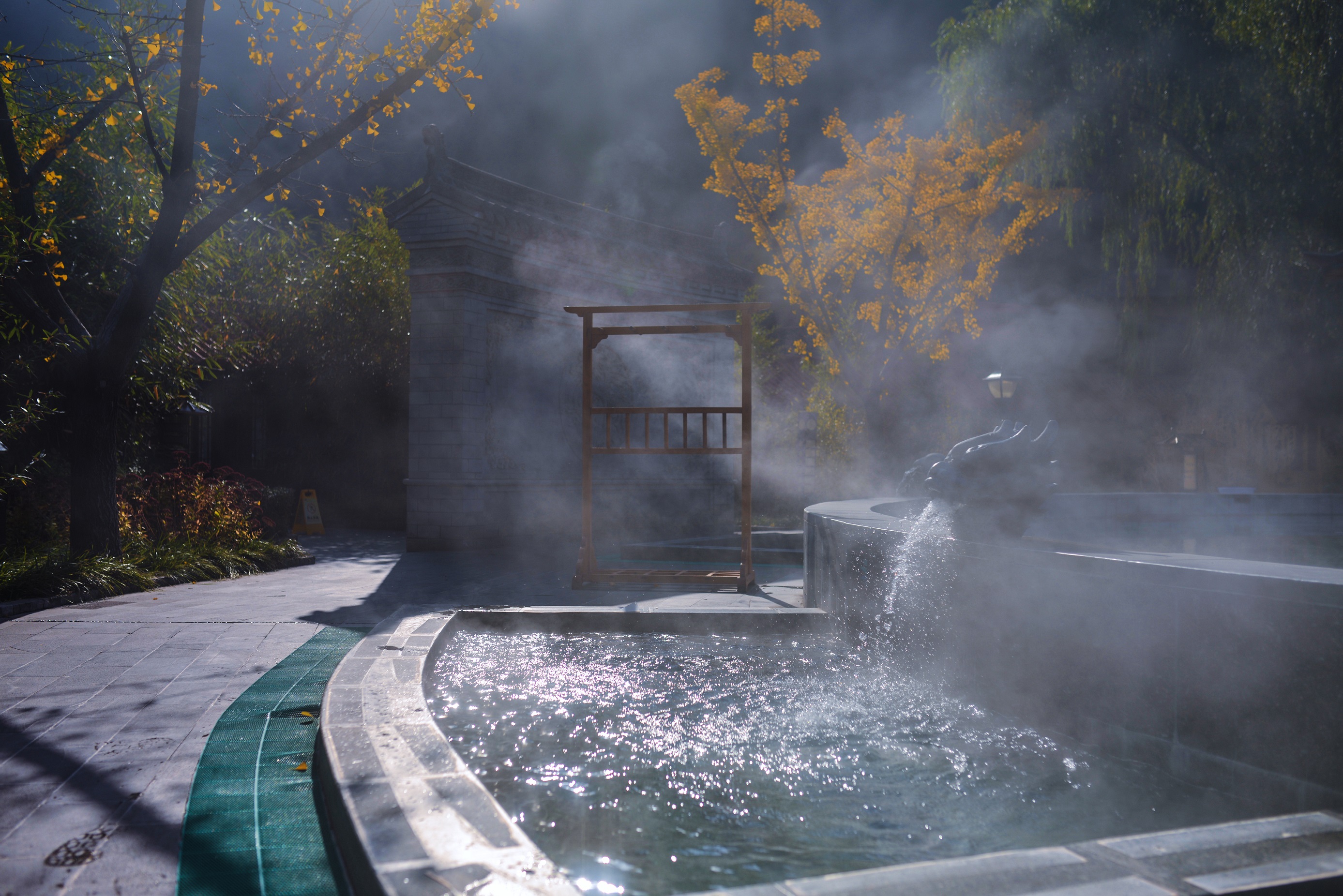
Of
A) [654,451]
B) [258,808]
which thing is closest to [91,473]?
[654,451]

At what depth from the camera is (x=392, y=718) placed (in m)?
2.77

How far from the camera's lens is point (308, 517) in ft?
48.7

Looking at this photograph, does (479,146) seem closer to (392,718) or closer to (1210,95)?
(1210,95)

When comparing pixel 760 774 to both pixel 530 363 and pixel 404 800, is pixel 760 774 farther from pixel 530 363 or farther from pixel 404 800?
pixel 530 363

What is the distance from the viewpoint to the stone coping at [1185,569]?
92.7 inches

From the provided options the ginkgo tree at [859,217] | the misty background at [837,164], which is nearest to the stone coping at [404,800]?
the misty background at [837,164]

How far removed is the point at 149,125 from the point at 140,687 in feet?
19.8

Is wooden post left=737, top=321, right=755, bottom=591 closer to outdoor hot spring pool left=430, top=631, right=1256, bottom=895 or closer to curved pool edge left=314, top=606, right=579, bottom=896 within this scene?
outdoor hot spring pool left=430, top=631, right=1256, bottom=895

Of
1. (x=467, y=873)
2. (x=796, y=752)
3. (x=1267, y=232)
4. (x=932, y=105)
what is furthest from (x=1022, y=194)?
(x=467, y=873)

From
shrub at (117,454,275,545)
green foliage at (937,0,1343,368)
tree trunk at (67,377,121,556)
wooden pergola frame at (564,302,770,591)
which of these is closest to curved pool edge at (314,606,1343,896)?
wooden pergola frame at (564,302,770,591)

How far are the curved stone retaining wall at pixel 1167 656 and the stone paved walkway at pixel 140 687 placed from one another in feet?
9.86

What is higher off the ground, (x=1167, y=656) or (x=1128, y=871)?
(x=1167, y=656)

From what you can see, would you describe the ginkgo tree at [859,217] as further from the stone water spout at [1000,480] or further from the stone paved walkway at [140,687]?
the stone water spout at [1000,480]

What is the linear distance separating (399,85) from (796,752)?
7.85m
